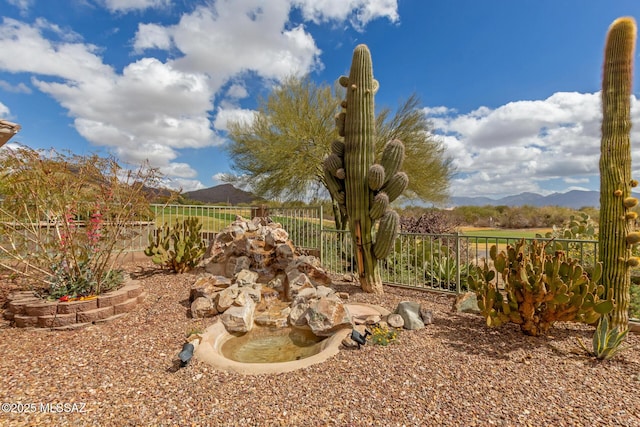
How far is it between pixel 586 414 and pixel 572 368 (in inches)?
30.8

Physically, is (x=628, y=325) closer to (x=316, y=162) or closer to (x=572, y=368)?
(x=572, y=368)

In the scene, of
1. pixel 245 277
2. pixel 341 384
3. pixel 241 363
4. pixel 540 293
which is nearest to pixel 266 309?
pixel 245 277

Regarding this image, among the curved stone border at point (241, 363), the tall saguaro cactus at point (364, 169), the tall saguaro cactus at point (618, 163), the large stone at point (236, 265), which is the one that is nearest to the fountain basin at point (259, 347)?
the curved stone border at point (241, 363)

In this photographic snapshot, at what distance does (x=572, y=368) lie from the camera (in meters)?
2.79

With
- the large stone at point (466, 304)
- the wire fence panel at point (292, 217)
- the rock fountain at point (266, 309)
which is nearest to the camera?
the rock fountain at point (266, 309)

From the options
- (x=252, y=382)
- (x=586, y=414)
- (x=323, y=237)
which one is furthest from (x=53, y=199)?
(x=586, y=414)

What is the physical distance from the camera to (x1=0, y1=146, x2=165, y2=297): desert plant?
411 centimetres

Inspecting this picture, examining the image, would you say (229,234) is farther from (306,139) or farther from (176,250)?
(306,139)

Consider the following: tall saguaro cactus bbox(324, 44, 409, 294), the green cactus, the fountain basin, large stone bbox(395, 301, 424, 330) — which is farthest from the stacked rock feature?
the green cactus

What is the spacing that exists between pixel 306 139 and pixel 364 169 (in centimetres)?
591

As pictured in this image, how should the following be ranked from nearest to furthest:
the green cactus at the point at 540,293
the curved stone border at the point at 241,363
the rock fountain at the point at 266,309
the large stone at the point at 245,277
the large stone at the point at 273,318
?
the curved stone border at the point at 241,363 → the green cactus at the point at 540,293 → the rock fountain at the point at 266,309 → the large stone at the point at 273,318 → the large stone at the point at 245,277

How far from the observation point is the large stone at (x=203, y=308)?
411 cm

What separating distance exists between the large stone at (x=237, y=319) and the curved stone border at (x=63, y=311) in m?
1.51

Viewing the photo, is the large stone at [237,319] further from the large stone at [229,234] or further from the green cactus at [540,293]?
the green cactus at [540,293]
